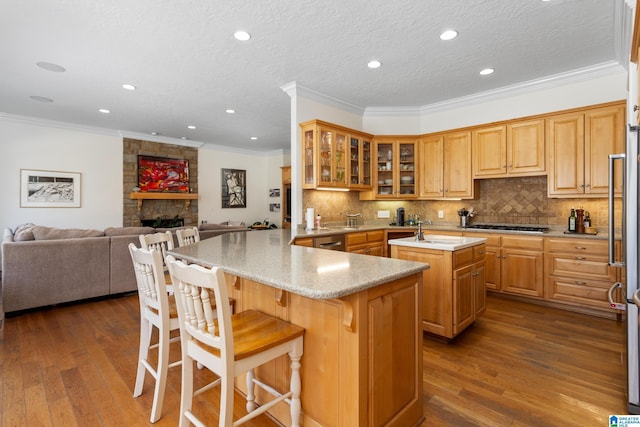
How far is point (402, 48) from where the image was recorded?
312 cm

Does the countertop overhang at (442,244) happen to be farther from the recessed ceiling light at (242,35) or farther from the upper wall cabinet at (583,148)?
the recessed ceiling light at (242,35)

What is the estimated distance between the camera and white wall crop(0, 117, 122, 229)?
5.33m

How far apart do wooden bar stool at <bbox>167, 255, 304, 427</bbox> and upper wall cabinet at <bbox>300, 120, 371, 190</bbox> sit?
2.79 meters

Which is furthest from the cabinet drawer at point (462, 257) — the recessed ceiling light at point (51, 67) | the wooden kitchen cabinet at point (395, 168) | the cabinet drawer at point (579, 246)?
the recessed ceiling light at point (51, 67)

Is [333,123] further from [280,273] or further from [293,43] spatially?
[280,273]

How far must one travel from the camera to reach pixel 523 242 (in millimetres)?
3744

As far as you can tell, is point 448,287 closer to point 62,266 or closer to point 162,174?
point 62,266

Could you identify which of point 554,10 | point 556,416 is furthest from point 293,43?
point 556,416

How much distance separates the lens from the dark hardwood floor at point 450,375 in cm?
183

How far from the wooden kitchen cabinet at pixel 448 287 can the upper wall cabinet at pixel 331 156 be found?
1.73 meters

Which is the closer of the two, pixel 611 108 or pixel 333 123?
pixel 611 108

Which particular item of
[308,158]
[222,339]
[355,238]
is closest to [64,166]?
[308,158]

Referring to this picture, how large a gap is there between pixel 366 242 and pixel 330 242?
0.78m

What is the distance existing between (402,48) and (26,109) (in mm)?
5925
